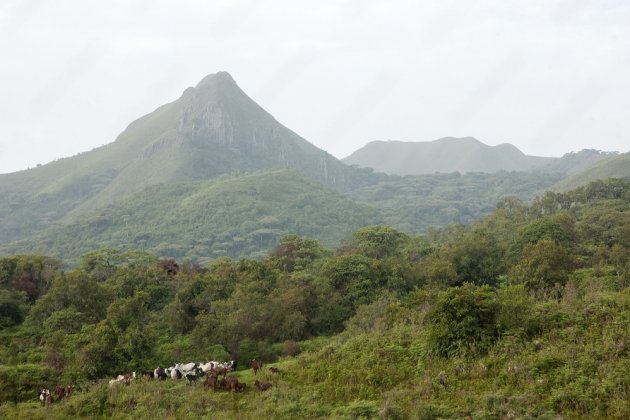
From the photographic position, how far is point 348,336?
71.6ft

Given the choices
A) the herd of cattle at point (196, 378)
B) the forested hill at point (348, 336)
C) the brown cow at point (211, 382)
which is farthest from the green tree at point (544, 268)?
the brown cow at point (211, 382)

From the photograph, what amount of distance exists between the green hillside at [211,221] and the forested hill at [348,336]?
83.6 metres

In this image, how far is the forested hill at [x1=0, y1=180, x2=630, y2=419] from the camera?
13203 mm

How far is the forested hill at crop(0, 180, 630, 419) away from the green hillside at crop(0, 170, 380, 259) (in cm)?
8357

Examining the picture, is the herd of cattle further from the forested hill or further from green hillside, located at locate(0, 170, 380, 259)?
green hillside, located at locate(0, 170, 380, 259)

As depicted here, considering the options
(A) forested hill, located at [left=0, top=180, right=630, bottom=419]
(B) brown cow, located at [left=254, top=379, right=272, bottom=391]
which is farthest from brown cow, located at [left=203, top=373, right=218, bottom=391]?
(B) brown cow, located at [left=254, top=379, right=272, bottom=391]

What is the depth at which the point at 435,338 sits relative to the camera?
16.2 m

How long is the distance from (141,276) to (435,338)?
2567cm

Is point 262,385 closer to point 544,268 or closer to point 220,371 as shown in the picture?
point 220,371

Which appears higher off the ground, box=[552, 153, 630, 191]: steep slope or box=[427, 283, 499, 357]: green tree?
box=[552, 153, 630, 191]: steep slope

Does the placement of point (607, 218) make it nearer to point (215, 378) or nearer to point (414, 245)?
point (414, 245)

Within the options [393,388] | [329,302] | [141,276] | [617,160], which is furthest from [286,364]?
[617,160]

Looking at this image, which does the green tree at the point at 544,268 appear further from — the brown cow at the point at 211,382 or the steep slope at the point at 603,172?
the steep slope at the point at 603,172

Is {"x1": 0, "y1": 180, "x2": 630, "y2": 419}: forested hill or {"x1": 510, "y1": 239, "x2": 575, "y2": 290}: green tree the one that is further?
{"x1": 510, "y1": 239, "x2": 575, "y2": 290}: green tree
